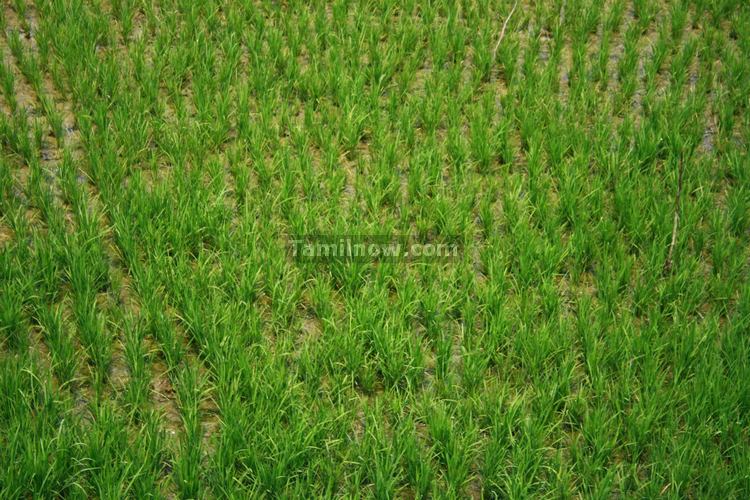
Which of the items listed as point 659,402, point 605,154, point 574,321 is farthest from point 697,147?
point 659,402

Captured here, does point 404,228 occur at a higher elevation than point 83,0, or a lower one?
lower

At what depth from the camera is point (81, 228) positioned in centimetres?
293

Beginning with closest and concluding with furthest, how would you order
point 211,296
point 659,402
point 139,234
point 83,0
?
1. point 659,402
2. point 211,296
3. point 139,234
4. point 83,0

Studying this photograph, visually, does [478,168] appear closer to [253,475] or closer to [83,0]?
[253,475]

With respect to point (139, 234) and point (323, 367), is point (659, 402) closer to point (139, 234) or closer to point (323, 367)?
point (323, 367)

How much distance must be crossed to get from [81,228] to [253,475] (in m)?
1.21

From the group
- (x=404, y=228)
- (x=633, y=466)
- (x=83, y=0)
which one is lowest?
(x=633, y=466)

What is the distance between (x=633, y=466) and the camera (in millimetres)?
2266

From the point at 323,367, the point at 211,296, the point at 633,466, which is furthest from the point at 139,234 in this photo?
the point at 633,466

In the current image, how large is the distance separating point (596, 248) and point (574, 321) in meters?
0.36

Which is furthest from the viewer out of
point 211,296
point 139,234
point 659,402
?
point 139,234

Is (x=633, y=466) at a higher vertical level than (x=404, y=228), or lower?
lower

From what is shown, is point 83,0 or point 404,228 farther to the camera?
point 83,0

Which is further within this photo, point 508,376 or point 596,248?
point 596,248
